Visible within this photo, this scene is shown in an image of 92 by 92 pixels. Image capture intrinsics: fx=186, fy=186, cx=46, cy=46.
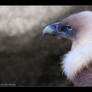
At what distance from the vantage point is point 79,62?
0.73 m

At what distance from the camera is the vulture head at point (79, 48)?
71 cm

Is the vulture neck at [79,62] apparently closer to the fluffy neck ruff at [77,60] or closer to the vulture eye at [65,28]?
the fluffy neck ruff at [77,60]

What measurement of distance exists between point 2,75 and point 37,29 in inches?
30.6

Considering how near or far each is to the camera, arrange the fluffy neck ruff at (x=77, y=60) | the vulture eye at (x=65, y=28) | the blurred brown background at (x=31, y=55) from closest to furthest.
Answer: the fluffy neck ruff at (x=77, y=60) < the vulture eye at (x=65, y=28) < the blurred brown background at (x=31, y=55)

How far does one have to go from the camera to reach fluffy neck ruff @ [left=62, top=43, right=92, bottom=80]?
71cm

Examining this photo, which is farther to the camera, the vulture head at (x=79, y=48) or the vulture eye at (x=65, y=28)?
the vulture eye at (x=65, y=28)

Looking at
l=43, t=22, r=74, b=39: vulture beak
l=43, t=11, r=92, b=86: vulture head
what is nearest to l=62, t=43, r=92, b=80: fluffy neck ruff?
l=43, t=11, r=92, b=86: vulture head

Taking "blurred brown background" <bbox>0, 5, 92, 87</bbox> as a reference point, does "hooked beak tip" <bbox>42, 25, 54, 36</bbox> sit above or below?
above

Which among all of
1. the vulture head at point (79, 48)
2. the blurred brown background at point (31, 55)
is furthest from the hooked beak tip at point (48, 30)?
the blurred brown background at point (31, 55)

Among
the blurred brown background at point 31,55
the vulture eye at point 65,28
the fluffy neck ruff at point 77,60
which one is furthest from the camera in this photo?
the blurred brown background at point 31,55

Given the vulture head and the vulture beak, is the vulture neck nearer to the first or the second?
the vulture head

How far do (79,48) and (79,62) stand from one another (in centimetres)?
6

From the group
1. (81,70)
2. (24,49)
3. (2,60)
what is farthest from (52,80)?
(81,70)
